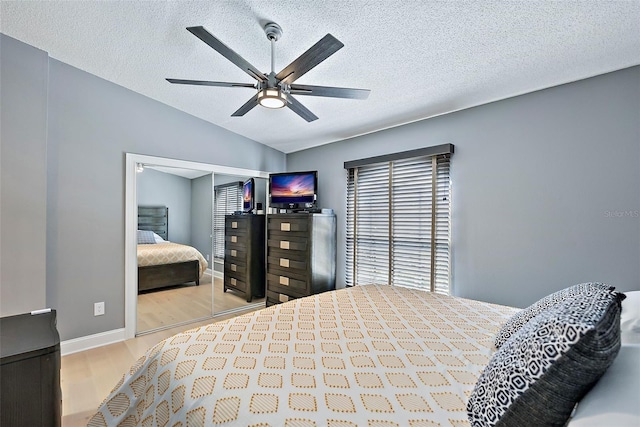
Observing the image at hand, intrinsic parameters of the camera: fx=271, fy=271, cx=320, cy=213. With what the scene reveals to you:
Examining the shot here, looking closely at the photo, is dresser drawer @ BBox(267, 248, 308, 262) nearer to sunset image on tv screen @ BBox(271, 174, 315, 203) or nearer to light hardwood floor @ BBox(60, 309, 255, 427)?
sunset image on tv screen @ BBox(271, 174, 315, 203)

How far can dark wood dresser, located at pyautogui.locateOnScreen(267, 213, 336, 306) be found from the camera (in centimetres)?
341

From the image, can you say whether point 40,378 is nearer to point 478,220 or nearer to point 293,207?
point 293,207

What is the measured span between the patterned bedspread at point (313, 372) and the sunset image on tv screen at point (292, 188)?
225 centimetres

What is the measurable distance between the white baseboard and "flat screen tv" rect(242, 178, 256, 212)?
202 cm

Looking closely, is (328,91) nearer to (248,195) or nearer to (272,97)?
(272,97)

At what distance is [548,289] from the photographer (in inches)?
87.4

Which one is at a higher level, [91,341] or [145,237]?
[145,237]

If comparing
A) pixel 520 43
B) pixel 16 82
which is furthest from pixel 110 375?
pixel 520 43

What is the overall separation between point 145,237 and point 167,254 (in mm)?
348

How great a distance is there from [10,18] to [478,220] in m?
4.08

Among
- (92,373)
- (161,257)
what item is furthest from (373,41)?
(92,373)

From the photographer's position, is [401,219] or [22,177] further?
[401,219]

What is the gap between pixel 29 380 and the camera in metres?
1.19

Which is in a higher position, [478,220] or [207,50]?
[207,50]
